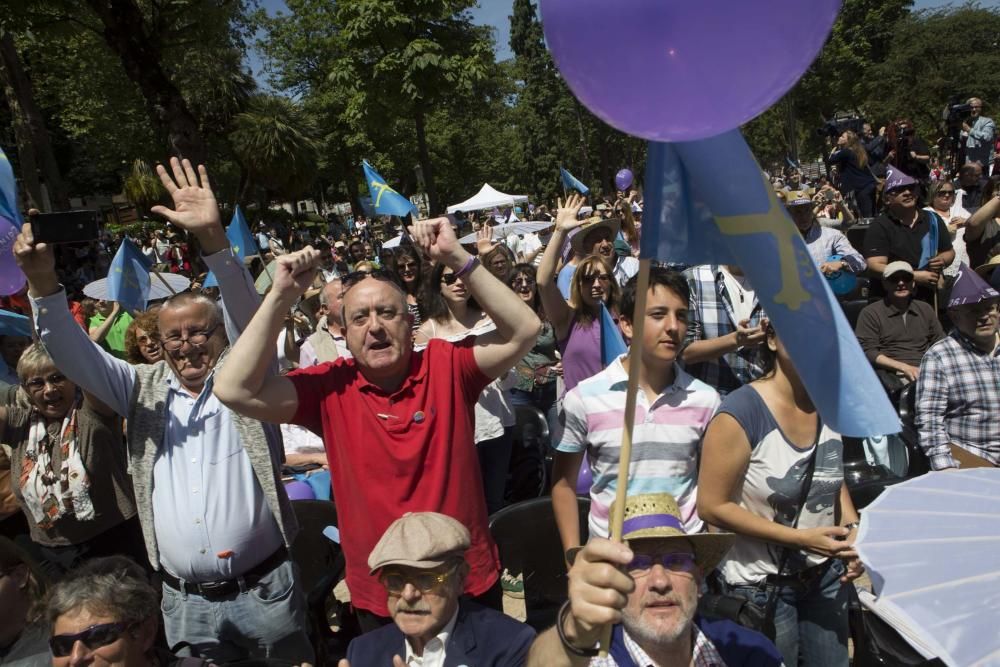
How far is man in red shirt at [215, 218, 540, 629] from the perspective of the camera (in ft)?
7.52

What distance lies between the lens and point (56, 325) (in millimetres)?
2482

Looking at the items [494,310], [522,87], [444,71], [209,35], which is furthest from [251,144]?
[522,87]

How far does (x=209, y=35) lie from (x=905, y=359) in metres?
11.6

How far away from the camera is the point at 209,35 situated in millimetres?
12453

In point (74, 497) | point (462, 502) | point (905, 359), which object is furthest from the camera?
point (905, 359)

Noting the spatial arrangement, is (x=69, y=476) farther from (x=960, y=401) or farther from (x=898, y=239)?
(x=898, y=239)

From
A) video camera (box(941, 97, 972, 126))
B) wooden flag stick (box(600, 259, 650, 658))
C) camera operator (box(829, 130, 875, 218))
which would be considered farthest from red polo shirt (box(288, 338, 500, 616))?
video camera (box(941, 97, 972, 126))

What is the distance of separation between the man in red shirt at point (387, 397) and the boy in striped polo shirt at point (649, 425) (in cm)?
40

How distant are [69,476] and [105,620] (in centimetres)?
113

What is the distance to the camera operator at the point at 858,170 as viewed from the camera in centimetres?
1078

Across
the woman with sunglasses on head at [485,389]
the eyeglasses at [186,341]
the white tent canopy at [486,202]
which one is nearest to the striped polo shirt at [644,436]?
the woman with sunglasses on head at [485,389]

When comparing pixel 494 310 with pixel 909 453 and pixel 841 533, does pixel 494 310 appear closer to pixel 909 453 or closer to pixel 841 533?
pixel 841 533

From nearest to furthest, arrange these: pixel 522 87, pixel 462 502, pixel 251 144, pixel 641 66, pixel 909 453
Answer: pixel 641 66
pixel 462 502
pixel 909 453
pixel 251 144
pixel 522 87

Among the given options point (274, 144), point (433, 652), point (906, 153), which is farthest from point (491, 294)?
point (274, 144)
